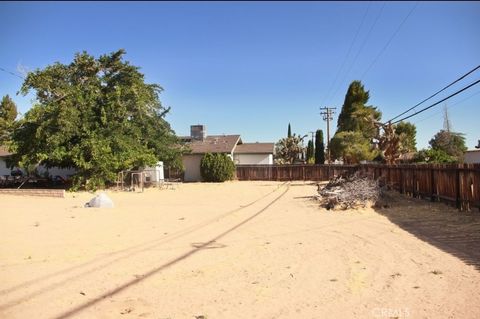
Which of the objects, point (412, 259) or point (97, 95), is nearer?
point (412, 259)

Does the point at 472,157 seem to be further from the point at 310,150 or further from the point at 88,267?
the point at 88,267

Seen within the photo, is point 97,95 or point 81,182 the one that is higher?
point 97,95

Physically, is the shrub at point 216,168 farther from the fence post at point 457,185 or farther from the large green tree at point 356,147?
the fence post at point 457,185

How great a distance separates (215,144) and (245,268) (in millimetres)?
42830

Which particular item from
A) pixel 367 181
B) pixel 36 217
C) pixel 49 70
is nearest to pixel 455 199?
pixel 367 181

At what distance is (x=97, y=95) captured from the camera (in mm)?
30109

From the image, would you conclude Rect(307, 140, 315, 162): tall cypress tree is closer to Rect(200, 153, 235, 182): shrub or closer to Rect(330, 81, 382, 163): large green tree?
Rect(330, 81, 382, 163): large green tree

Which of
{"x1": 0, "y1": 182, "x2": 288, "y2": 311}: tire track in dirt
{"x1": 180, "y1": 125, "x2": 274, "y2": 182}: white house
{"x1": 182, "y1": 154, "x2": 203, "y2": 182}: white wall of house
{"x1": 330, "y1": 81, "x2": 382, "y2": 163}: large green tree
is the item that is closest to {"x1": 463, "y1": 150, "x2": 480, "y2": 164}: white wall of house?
{"x1": 330, "y1": 81, "x2": 382, "y2": 163}: large green tree

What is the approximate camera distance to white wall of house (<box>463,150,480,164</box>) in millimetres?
50147

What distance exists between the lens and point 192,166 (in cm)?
4734

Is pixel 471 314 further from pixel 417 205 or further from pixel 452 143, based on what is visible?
pixel 452 143

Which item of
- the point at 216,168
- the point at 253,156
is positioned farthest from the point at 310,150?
the point at 216,168

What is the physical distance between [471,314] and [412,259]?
282 cm

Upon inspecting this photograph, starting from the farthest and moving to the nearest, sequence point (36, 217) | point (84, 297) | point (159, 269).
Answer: point (36, 217) → point (159, 269) → point (84, 297)
